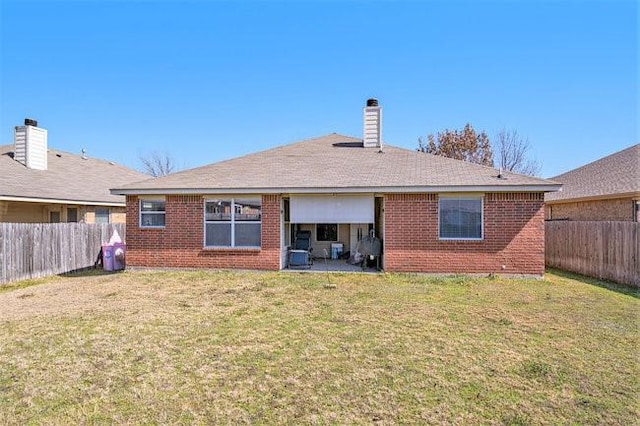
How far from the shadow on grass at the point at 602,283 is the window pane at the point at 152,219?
12164mm

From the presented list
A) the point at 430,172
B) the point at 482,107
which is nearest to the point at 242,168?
the point at 430,172

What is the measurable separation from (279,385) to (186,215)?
28.5 feet

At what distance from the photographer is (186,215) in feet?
38.4

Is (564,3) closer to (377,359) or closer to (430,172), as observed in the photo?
(430,172)

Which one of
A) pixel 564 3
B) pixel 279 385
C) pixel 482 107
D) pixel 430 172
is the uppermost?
pixel 482 107

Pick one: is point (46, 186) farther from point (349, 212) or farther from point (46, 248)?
point (349, 212)

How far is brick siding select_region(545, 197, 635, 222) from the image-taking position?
12.6 metres

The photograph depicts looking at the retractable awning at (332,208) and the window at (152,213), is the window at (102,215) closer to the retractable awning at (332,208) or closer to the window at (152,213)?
the window at (152,213)

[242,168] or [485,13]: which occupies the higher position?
[485,13]

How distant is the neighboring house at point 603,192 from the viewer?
12.6 metres

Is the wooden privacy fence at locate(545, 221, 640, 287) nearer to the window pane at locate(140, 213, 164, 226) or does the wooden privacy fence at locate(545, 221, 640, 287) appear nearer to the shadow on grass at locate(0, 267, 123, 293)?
the window pane at locate(140, 213, 164, 226)

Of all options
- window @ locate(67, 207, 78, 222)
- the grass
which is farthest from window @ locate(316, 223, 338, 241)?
window @ locate(67, 207, 78, 222)

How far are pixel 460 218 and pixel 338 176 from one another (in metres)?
3.73

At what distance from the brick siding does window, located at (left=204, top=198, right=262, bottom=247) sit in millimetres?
11981
